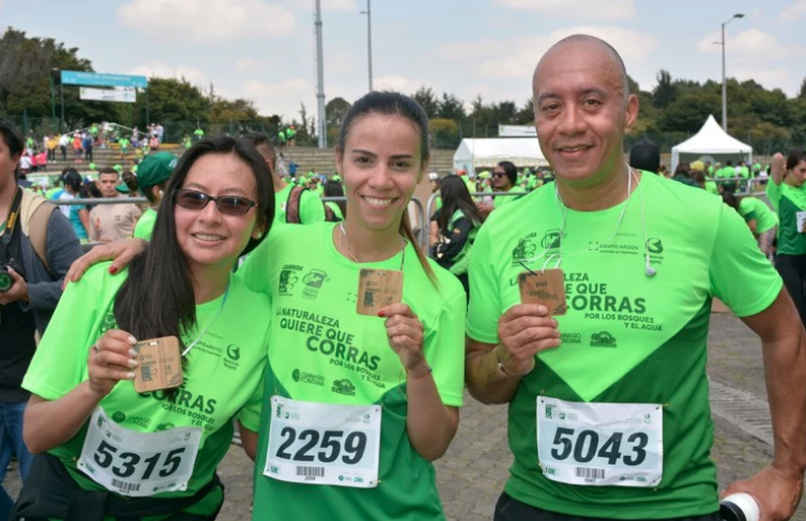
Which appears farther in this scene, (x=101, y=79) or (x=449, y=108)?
(x=449, y=108)

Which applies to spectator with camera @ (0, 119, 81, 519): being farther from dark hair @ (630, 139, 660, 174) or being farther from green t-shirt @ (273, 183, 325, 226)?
dark hair @ (630, 139, 660, 174)

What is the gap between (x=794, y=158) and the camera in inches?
344

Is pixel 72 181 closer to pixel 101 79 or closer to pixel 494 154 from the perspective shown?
pixel 494 154

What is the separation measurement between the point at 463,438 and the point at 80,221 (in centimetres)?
514

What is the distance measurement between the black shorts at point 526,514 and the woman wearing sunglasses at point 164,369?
0.87 m

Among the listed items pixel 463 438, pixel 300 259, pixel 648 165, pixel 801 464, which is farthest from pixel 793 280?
pixel 300 259

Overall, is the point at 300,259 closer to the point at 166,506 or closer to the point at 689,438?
the point at 166,506

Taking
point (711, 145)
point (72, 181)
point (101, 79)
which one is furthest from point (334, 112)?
point (72, 181)

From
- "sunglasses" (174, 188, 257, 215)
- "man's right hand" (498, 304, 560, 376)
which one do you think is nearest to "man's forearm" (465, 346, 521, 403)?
"man's right hand" (498, 304, 560, 376)

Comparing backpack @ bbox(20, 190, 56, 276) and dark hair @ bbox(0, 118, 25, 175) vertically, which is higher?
dark hair @ bbox(0, 118, 25, 175)

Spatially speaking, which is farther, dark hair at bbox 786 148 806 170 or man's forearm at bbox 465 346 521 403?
dark hair at bbox 786 148 806 170

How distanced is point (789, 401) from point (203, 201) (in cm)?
194

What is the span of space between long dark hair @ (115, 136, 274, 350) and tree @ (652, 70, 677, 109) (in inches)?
3918

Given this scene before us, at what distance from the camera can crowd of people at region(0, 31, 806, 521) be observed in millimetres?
2348
